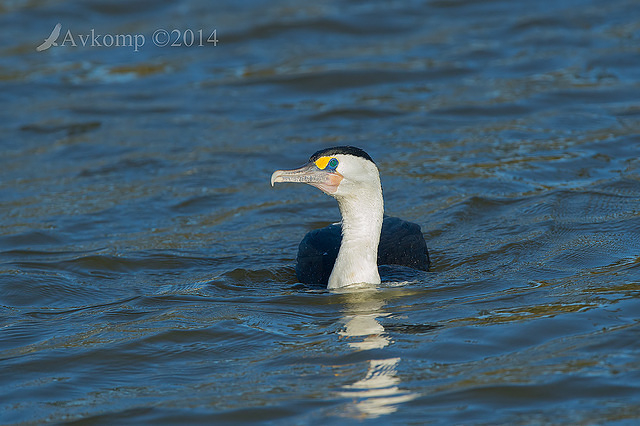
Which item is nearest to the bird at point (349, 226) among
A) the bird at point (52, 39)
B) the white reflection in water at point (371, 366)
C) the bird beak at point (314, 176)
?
the bird beak at point (314, 176)

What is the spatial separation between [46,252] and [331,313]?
3132 millimetres

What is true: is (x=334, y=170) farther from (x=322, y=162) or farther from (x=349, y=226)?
(x=349, y=226)

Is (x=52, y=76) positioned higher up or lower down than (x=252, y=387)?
higher up

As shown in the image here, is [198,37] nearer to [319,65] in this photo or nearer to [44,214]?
[319,65]

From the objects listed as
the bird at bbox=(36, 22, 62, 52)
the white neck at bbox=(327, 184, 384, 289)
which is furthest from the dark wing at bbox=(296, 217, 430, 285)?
the bird at bbox=(36, 22, 62, 52)

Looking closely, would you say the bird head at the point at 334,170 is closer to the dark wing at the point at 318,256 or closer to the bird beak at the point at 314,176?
the bird beak at the point at 314,176

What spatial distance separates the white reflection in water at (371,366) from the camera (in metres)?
5.34

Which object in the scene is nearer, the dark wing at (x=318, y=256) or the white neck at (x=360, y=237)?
the white neck at (x=360, y=237)

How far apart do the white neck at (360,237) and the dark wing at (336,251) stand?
401mm

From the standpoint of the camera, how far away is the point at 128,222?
9.42 m

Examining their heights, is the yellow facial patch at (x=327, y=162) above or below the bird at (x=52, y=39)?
below

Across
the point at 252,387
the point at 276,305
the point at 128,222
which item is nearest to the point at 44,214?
the point at 128,222

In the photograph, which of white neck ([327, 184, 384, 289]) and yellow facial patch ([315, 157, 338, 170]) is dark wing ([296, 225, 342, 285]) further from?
yellow facial patch ([315, 157, 338, 170])

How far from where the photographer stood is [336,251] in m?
7.59
